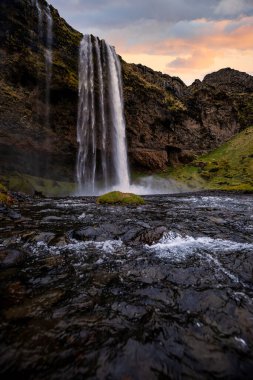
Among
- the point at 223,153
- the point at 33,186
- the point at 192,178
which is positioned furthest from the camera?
the point at 223,153

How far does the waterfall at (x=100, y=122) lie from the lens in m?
38.5

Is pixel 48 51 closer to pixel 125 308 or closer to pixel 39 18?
pixel 39 18

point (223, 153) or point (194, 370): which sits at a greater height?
point (223, 153)

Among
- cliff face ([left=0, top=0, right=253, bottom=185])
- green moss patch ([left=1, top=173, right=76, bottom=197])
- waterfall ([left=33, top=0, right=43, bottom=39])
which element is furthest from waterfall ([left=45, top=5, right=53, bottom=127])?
green moss patch ([left=1, top=173, right=76, bottom=197])

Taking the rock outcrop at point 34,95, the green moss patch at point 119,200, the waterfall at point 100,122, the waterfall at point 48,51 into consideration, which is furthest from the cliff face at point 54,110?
the green moss patch at point 119,200

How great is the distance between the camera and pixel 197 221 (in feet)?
42.5

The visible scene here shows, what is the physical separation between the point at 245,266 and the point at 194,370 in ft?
13.4

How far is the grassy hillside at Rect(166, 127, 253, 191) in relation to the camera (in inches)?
1715

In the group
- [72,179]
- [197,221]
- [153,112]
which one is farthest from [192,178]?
[197,221]

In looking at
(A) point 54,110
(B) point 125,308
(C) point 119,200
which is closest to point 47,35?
(A) point 54,110

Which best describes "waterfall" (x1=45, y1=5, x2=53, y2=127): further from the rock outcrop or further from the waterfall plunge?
the rock outcrop

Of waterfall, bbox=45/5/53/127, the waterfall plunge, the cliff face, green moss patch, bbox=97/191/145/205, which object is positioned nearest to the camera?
green moss patch, bbox=97/191/145/205

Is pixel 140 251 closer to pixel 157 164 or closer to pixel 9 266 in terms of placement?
pixel 9 266

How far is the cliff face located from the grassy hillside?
4.09 metres
